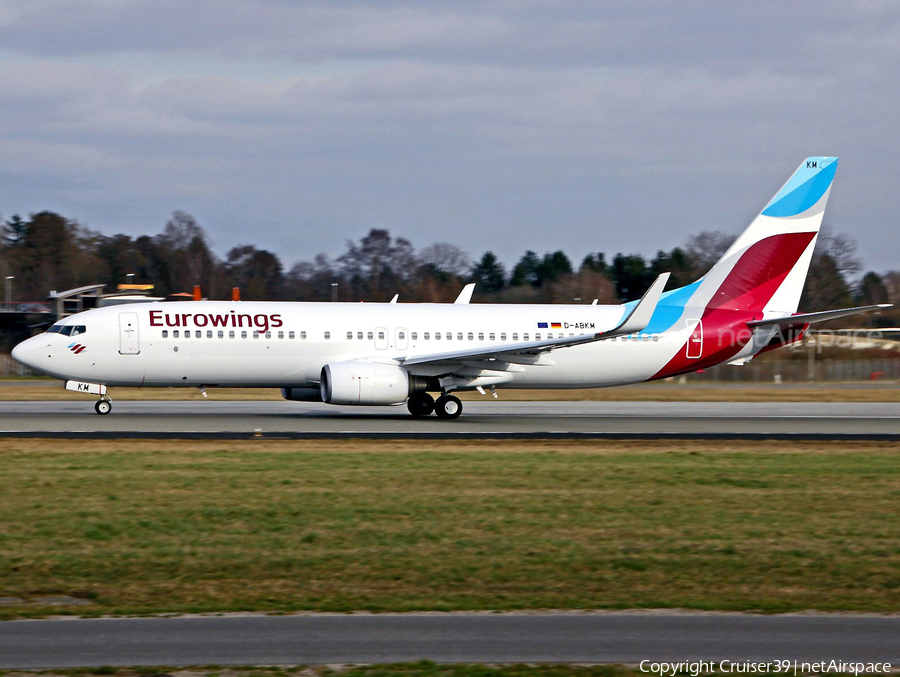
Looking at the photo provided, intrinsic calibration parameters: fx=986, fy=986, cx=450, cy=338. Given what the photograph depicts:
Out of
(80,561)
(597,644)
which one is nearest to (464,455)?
(80,561)

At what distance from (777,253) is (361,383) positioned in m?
14.9

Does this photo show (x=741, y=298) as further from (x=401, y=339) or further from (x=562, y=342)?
(x=401, y=339)

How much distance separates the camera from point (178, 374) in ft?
91.8

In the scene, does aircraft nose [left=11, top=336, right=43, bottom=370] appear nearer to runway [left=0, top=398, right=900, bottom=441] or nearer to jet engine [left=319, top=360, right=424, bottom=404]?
runway [left=0, top=398, right=900, bottom=441]

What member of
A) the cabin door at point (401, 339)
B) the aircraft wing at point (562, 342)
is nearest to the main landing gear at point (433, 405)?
the cabin door at point (401, 339)

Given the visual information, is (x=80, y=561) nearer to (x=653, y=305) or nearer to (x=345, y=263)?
(x=653, y=305)

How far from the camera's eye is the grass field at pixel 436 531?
955cm

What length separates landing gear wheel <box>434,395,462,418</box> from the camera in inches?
Result: 1154

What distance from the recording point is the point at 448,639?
792cm

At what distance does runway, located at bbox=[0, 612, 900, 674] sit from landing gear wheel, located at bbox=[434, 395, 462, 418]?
67.5 ft

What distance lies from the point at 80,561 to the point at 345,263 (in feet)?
395
